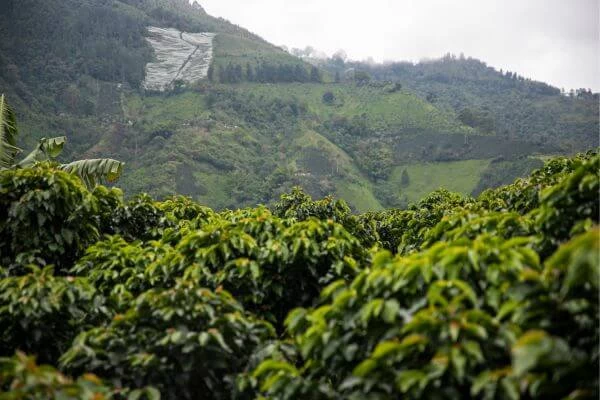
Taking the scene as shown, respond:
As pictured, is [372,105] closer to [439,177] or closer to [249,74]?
[249,74]

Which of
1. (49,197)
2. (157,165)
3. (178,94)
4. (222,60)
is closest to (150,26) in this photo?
(222,60)

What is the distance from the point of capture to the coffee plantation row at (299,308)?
316 cm

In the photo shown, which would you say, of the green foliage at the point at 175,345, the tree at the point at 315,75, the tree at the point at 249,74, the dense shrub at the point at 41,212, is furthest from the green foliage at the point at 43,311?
the tree at the point at 315,75

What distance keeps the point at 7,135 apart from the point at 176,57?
157 metres

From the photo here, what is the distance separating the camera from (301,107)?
132750 mm

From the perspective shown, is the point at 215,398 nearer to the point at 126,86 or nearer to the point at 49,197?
the point at 49,197

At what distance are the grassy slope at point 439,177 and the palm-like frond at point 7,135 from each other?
85787 mm

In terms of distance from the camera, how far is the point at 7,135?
34.9 ft

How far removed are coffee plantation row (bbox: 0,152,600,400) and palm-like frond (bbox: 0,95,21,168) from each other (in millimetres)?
3620

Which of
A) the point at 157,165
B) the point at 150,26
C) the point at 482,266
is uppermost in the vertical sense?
the point at 150,26

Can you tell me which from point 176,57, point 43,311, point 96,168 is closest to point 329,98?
point 176,57

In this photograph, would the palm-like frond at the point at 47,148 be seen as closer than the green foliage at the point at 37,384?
No

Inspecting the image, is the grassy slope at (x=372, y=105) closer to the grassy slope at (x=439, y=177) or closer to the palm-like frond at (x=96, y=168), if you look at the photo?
the grassy slope at (x=439, y=177)

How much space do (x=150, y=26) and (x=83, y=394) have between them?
7393 inches
